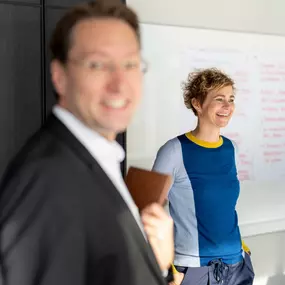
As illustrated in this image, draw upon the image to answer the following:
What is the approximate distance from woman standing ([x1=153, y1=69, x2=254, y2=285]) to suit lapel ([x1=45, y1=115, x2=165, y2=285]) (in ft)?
3.53

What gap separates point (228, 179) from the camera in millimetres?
1979

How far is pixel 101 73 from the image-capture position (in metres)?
0.80

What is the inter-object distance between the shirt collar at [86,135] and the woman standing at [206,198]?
105 cm

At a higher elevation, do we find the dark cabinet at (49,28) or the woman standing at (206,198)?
the dark cabinet at (49,28)

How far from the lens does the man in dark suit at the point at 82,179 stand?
740mm

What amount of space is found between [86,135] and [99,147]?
32 millimetres

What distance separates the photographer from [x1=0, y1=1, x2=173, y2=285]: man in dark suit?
74cm

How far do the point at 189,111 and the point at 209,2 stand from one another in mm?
613

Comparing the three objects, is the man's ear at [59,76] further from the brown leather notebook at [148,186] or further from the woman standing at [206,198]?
the woman standing at [206,198]

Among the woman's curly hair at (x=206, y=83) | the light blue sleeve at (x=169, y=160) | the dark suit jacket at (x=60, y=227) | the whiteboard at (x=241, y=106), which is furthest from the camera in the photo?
the whiteboard at (x=241, y=106)

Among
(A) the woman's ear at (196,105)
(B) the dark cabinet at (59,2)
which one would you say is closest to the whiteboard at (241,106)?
(A) the woman's ear at (196,105)

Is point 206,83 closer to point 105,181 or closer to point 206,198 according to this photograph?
point 206,198

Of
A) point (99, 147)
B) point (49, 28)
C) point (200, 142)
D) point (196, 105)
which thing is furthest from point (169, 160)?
point (99, 147)

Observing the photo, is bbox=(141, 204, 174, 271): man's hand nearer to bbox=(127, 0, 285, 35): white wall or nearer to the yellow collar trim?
the yellow collar trim
